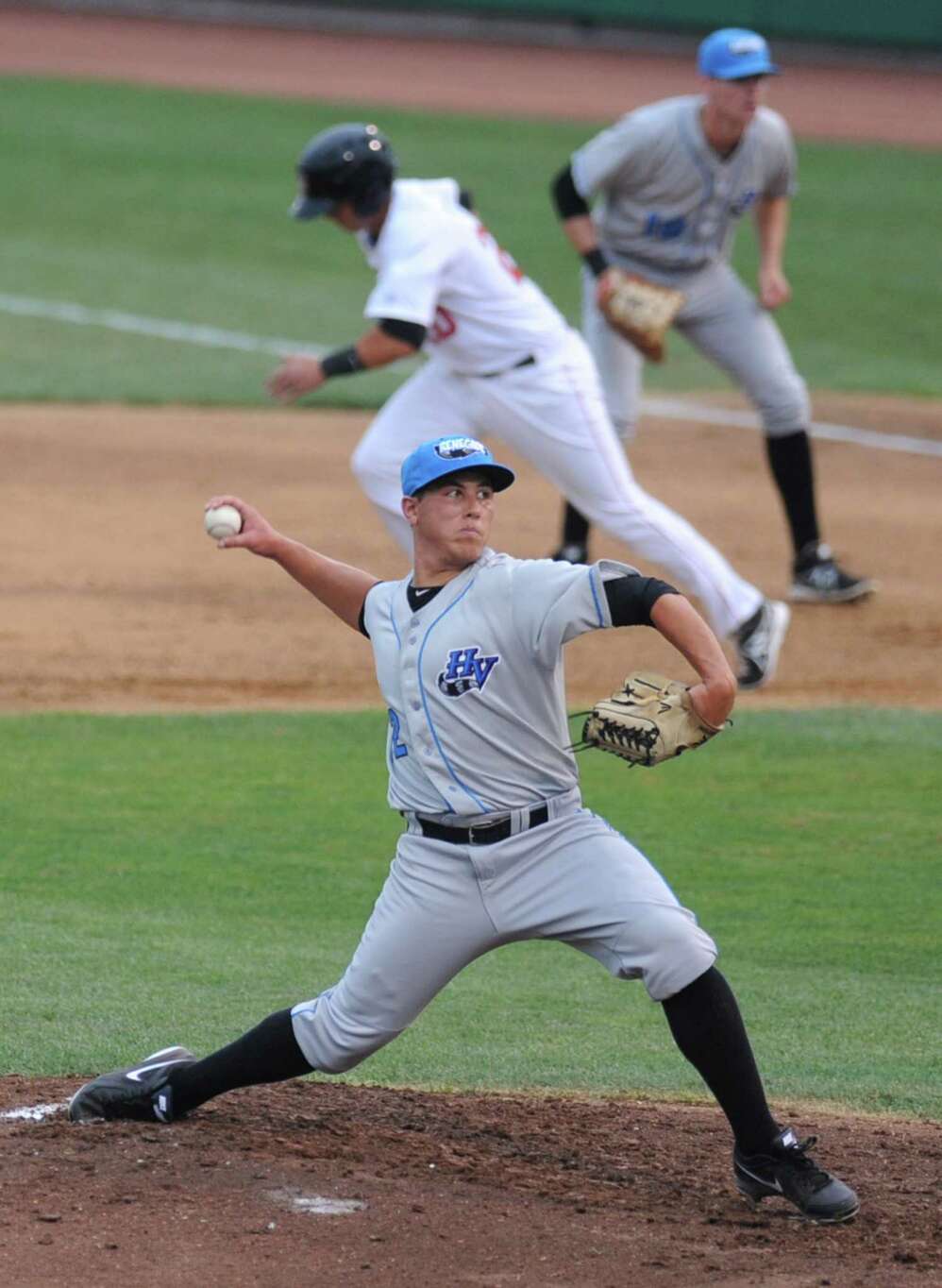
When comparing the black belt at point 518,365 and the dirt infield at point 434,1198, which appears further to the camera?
the black belt at point 518,365

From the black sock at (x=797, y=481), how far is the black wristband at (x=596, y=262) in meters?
1.15

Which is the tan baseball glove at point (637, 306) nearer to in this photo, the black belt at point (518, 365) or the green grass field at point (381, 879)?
the black belt at point (518, 365)

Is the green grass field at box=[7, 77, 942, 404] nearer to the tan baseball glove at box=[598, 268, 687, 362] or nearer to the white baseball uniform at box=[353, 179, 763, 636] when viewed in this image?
the tan baseball glove at box=[598, 268, 687, 362]

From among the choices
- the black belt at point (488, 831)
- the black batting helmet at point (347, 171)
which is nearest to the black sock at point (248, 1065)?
the black belt at point (488, 831)

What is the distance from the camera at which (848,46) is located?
28.0 metres

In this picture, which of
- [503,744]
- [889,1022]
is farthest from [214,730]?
[503,744]

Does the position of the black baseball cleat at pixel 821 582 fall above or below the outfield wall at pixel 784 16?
below

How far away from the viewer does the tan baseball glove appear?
8461 millimetres

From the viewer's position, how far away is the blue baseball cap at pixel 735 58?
8.16 m

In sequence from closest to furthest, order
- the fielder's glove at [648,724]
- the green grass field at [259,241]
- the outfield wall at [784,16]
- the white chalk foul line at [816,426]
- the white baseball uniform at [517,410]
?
the fielder's glove at [648,724] < the white baseball uniform at [517,410] < the white chalk foul line at [816,426] < the green grass field at [259,241] < the outfield wall at [784,16]

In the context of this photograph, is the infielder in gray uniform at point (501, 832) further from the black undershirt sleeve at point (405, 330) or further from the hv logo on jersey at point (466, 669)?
the black undershirt sleeve at point (405, 330)

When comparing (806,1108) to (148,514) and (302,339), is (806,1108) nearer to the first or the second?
(148,514)

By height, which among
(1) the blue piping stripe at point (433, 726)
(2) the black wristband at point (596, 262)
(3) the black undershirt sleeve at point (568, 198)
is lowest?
A: (1) the blue piping stripe at point (433, 726)

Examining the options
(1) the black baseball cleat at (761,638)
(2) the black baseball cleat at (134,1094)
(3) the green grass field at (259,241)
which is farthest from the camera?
(3) the green grass field at (259,241)
